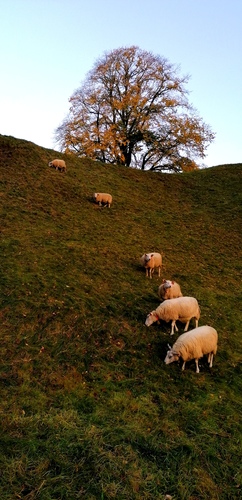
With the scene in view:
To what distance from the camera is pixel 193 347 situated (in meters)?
9.63

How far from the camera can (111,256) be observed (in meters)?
16.7

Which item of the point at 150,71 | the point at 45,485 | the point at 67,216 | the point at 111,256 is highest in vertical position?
the point at 150,71

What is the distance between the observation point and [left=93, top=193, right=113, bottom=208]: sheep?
2333 cm

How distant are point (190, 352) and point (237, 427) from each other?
2260mm

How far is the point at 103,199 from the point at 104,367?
51.0 feet

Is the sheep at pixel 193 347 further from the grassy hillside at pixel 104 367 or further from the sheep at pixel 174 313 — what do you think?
the sheep at pixel 174 313

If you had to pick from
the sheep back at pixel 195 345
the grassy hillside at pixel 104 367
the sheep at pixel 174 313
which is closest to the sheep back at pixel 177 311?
the sheep at pixel 174 313

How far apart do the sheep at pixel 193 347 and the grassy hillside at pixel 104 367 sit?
357mm

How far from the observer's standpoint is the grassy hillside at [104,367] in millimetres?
6191

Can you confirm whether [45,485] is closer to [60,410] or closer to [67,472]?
[67,472]

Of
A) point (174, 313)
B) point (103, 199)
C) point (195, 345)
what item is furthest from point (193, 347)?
point (103, 199)

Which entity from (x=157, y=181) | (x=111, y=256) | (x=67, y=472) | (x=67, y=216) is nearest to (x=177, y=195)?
(x=157, y=181)

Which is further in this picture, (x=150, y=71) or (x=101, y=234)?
(x=150, y=71)

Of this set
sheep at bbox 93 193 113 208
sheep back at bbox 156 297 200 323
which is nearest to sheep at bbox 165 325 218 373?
sheep back at bbox 156 297 200 323
